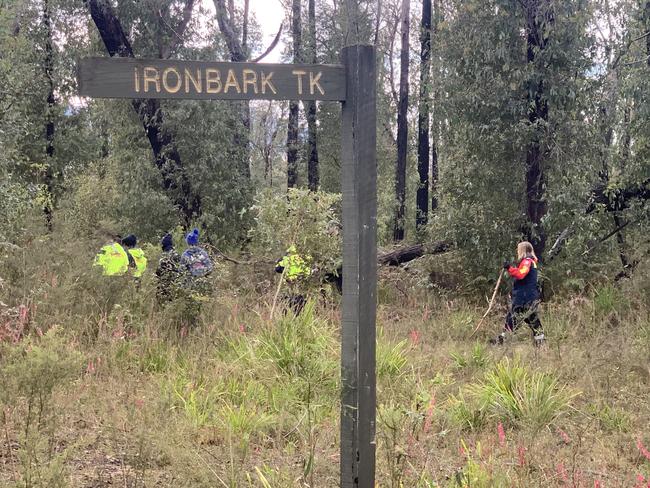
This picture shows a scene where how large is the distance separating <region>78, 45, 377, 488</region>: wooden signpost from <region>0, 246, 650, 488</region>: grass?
263mm

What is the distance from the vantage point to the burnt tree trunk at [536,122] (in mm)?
10635

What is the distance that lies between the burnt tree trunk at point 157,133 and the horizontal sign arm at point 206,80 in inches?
435

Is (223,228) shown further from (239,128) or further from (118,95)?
(118,95)

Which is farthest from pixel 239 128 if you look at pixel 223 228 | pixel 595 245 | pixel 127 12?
pixel 595 245

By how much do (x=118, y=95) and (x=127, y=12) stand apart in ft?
38.5

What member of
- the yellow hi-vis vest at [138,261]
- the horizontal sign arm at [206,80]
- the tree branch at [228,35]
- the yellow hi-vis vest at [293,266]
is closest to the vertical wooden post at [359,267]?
the horizontal sign arm at [206,80]

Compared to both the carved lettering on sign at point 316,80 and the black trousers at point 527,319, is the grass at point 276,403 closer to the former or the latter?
the black trousers at point 527,319

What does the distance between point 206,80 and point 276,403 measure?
10.6ft

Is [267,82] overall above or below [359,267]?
above

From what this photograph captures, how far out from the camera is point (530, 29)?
1081 centimetres

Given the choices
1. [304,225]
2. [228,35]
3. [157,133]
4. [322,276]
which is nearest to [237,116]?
[157,133]

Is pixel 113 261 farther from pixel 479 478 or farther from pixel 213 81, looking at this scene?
pixel 479 478

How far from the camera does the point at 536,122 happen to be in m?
10.8

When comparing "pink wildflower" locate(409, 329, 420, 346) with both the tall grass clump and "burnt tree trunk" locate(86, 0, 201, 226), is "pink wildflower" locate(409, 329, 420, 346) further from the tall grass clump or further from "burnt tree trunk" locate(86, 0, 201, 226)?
"burnt tree trunk" locate(86, 0, 201, 226)
